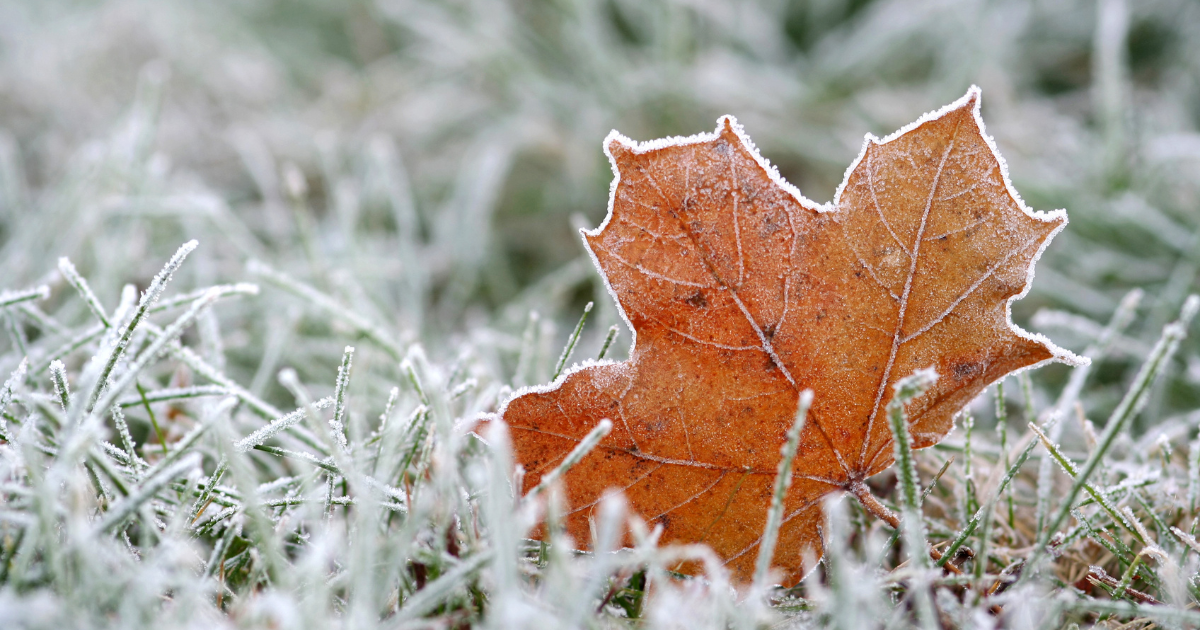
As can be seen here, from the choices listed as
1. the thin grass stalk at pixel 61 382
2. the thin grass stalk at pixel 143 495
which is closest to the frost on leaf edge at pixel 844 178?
the thin grass stalk at pixel 143 495

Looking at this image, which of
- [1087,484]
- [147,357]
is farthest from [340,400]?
[1087,484]

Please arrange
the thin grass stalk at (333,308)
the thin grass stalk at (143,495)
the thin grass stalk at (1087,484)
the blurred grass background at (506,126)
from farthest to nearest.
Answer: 1. the blurred grass background at (506,126)
2. the thin grass stalk at (333,308)
3. the thin grass stalk at (1087,484)
4. the thin grass stalk at (143,495)

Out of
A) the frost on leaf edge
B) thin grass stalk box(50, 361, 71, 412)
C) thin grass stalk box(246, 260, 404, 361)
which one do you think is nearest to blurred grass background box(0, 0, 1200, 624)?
thin grass stalk box(246, 260, 404, 361)

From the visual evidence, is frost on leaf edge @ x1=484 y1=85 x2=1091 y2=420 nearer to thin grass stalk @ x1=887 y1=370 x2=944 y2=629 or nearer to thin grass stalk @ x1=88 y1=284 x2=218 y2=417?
thin grass stalk @ x1=887 y1=370 x2=944 y2=629

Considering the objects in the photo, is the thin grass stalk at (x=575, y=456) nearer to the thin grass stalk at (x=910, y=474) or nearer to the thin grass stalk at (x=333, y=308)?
the thin grass stalk at (x=910, y=474)

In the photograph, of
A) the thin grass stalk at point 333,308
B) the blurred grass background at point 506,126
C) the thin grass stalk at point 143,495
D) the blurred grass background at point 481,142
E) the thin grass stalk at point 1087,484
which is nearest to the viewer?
the thin grass stalk at point 143,495

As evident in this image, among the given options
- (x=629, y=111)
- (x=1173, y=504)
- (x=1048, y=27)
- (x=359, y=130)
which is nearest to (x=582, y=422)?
(x=1173, y=504)
